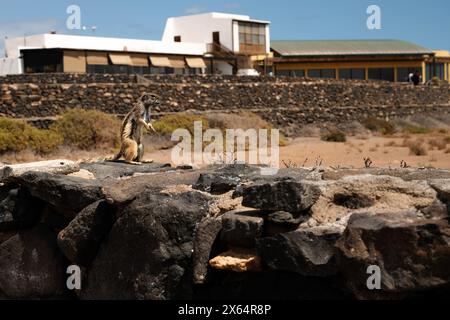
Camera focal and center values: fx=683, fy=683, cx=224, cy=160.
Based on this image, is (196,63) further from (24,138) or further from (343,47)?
(24,138)

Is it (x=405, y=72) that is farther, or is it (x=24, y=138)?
(x=405, y=72)

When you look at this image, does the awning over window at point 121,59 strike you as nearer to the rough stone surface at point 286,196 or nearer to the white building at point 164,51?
the white building at point 164,51

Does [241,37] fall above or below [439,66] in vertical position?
above

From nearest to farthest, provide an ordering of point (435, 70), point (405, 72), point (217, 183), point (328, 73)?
1. point (217, 183)
2. point (328, 73)
3. point (405, 72)
4. point (435, 70)

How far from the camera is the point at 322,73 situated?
162 feet

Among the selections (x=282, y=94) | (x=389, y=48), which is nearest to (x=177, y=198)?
(x=282, y=94)

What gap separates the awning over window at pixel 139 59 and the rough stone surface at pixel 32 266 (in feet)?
117

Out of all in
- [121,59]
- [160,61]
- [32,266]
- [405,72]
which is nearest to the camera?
[32,266]

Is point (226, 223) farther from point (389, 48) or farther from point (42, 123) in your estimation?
point (389, 48)

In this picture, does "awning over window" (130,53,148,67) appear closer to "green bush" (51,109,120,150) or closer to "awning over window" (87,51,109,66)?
"awning over window" (87,51,109,66)

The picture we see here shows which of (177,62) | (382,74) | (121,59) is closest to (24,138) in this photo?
(121,59)

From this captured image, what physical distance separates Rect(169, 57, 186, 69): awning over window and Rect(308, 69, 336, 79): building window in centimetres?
1028

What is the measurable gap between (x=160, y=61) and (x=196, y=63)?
11.1 ft

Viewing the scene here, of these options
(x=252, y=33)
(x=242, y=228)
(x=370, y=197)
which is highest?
(x=252, y=33)
